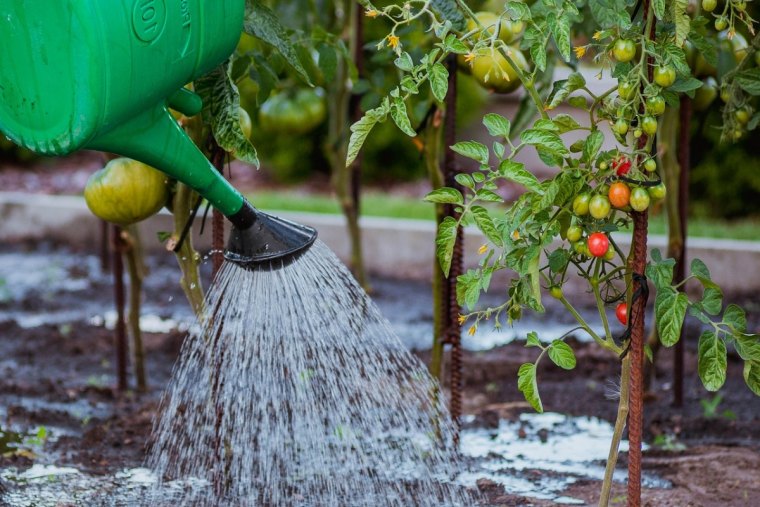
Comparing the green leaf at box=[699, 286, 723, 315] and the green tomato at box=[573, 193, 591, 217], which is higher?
the green tomato at box=[573, 193, 591, 217]

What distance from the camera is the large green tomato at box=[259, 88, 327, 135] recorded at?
12.1 feet

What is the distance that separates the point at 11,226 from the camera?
5.59 meters

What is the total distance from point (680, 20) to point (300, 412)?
154 cm

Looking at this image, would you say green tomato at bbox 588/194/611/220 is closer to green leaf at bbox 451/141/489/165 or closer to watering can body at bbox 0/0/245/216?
green leaf at bbox 451/141/489/165

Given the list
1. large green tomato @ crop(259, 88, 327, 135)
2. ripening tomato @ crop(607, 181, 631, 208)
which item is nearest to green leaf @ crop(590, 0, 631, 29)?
ripening tomato @ crop(607, 181, 631, 208)

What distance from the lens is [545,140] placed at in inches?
65.5

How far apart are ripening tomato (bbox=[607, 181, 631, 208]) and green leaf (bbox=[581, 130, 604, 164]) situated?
6 cm

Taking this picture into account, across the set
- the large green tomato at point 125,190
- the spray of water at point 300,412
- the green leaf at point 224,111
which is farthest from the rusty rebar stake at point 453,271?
the large green tomato at point 125,190

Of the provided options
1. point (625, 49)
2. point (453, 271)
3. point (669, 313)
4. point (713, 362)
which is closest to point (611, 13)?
point (625, 49)

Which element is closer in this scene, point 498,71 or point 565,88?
point 565,88

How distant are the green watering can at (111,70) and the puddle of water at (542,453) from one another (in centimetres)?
110

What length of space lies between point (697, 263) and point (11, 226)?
4581 millimetres

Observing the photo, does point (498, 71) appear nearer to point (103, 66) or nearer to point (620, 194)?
point (620, 194)

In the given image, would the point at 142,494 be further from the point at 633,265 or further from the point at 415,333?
the point at 415,333
